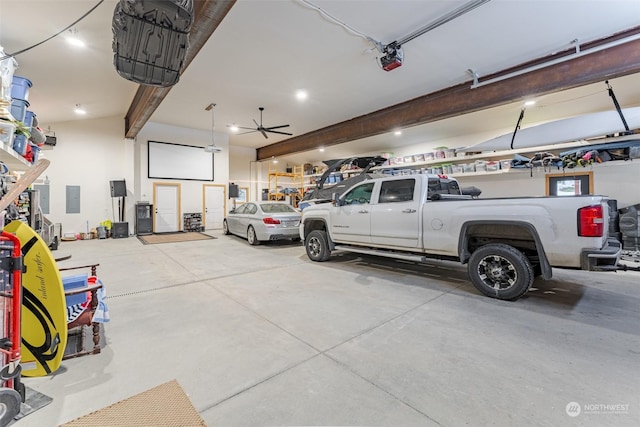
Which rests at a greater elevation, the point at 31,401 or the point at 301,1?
the point at 301,1

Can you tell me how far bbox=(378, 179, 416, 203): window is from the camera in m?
4.14

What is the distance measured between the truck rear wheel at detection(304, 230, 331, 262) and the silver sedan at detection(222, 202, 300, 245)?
1452 mm

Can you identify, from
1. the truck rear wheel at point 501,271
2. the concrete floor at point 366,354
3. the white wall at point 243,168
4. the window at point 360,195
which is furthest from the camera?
the white wall at point 243,168

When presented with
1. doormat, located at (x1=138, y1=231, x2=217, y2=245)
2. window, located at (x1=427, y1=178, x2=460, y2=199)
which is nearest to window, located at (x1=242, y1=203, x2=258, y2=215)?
doormat, located at (x1=138, y1=231, x2=217, y2=245)

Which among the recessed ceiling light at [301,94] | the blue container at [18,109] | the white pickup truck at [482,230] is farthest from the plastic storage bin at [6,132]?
the recessed ceiling light at [301,94]

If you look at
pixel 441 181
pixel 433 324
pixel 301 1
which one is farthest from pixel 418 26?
pixel 433 324

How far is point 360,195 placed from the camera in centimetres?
490

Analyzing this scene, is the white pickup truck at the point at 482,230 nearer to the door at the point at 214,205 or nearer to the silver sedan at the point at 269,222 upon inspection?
the silver sedan at the point at 269,222

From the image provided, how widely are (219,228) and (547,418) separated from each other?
12280 millimetres

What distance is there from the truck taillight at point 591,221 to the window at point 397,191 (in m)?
1.89

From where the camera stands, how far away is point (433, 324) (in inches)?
103

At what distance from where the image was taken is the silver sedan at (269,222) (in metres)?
6.86

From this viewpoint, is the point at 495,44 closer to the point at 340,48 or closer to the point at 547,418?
the point at 340,48

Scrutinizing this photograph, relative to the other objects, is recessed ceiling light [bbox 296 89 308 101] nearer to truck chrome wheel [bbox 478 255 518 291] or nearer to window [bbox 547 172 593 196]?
truck chrome wheel [bbox 478 255 518 291]
